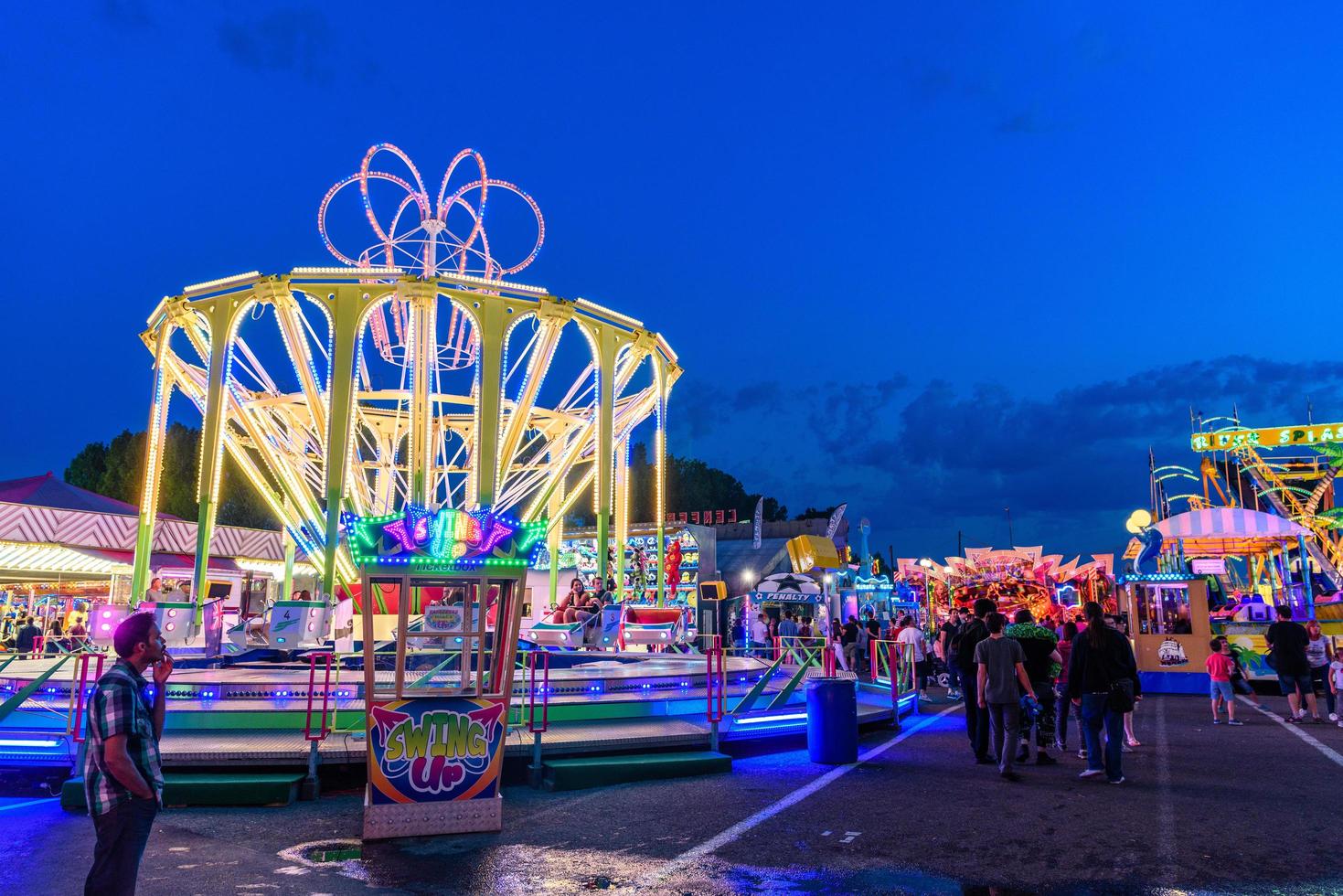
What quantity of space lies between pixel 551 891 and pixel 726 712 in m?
5.60

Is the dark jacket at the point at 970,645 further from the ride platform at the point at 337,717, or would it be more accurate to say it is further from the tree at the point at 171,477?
the tree at the point at 171,477

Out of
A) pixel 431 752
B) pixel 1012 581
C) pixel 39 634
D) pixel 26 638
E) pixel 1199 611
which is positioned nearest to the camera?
pixel 431 752

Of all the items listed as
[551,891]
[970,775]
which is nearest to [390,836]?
[551,891]

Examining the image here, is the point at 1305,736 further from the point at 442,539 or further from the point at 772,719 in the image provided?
the point at 442,539

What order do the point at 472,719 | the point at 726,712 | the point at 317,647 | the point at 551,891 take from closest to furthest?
the point at 551,891, the point at 472,719, the point at 726,712, the point at 317,647

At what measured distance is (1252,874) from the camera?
547 centimetres

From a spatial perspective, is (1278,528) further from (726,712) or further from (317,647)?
(317,647)

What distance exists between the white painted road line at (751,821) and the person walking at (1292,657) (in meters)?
6.68

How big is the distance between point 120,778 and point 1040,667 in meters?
8.79

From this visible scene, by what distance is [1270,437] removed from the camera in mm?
32000

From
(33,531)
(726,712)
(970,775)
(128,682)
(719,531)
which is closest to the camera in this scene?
(128,682)

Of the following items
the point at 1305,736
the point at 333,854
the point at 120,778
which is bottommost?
the point at 1305,736

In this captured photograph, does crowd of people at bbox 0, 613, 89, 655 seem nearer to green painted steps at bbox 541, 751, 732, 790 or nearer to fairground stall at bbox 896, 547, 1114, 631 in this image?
green painted steps at bbox 541, 751, 732, 790

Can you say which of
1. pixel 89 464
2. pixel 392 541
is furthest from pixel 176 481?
pixel 392 541
